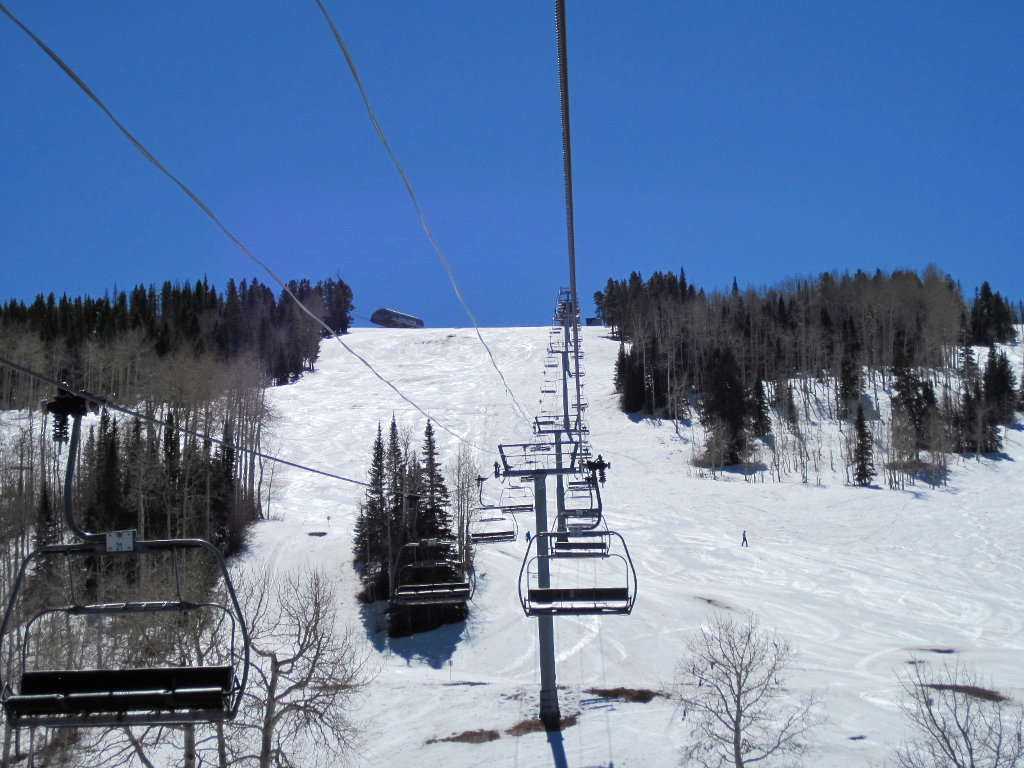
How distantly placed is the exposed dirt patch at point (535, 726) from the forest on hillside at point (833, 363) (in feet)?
133

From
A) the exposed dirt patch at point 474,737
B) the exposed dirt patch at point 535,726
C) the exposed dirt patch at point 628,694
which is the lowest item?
the exposed dirt patch at point 474,737

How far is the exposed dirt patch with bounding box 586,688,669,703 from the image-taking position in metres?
29.0

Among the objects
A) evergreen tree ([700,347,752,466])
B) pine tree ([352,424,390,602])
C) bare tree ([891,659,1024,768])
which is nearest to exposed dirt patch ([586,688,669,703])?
bare tree ([891,659,1024,768])

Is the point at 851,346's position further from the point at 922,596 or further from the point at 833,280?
the point at 922,596

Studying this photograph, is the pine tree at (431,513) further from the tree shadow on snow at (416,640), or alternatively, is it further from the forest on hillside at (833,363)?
the forest on hillside at (833,363)

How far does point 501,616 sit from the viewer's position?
39.8 metres

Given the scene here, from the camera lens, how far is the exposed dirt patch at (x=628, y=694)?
29.0 meters

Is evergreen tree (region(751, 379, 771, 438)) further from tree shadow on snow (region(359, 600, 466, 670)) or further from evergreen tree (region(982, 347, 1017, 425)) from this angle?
tree shadow on snow (region(359, 600, 466, 670))

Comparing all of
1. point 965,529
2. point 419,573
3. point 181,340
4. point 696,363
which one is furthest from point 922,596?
point 181,340

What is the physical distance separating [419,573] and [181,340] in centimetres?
5493

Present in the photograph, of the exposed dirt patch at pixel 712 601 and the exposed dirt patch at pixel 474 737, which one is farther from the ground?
the exposed dirt patch at pixel 712 601

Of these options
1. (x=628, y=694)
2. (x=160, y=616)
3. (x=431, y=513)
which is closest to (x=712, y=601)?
(x=628, y=694)

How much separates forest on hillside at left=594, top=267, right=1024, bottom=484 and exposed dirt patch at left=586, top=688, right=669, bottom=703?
37.0m

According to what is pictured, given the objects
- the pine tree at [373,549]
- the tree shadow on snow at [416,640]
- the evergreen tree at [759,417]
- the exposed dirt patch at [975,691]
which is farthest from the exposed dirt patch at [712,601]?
the evergreen tree at [759,417]
